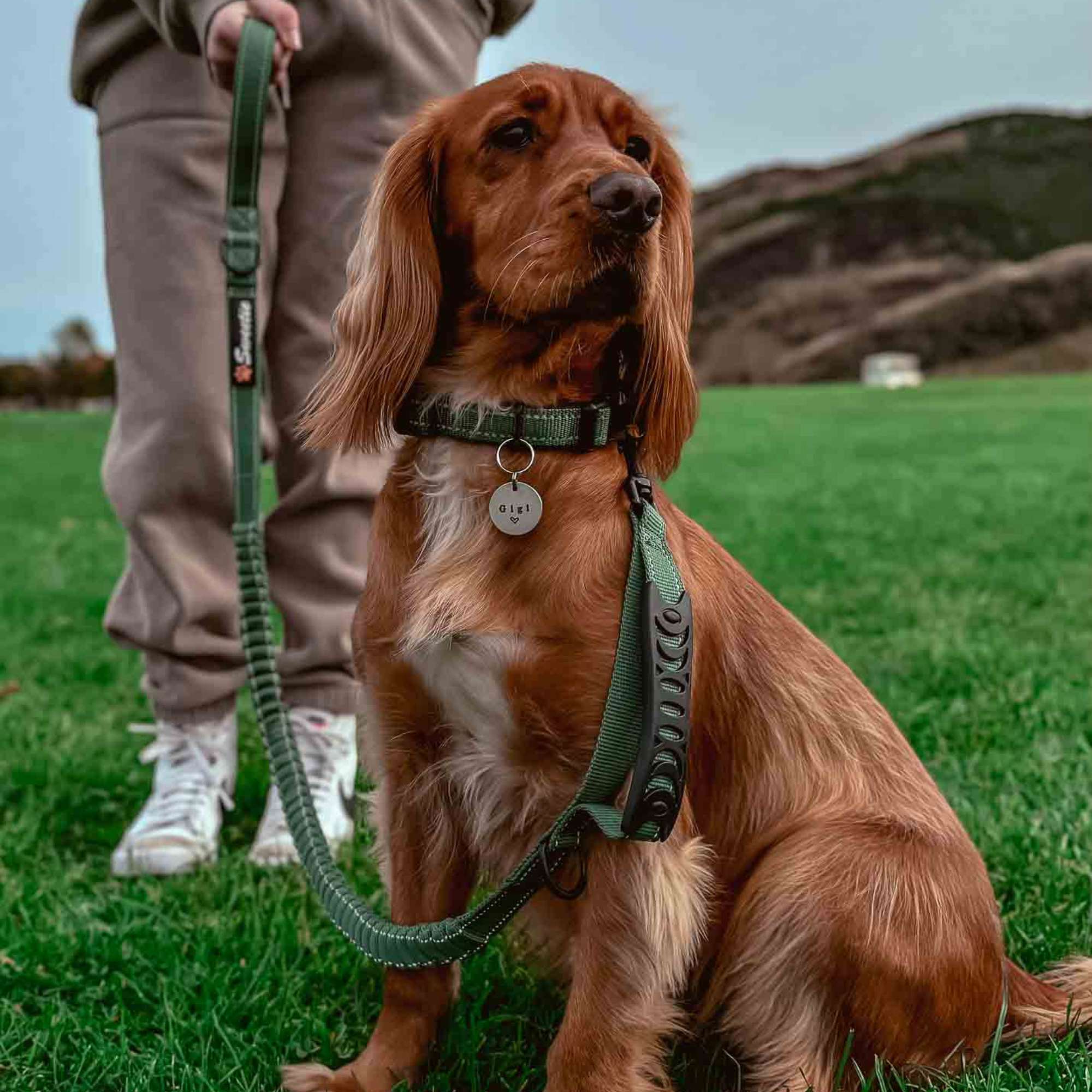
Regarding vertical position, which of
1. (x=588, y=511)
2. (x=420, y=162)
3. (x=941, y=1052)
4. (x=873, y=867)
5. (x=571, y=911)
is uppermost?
(x=420, y=162)

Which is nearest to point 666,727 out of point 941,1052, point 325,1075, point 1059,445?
point 941,1052

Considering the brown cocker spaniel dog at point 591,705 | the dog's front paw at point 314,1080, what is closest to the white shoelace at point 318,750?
the brown cocker spaniel dog at point 591,705

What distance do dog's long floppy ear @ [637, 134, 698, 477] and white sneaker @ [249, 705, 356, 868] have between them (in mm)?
1473

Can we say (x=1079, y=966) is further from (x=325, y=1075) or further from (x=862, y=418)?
(x=862, y=418)

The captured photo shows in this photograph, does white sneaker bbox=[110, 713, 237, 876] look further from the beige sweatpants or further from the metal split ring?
the metal split ring

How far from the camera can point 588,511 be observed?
1852 millimetres

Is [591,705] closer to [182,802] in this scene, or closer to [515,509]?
[515,509]

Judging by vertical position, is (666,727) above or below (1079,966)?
above

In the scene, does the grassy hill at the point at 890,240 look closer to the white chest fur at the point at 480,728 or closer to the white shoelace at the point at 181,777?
the white shoelace at the point at 181,777

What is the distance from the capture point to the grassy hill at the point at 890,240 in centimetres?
4109

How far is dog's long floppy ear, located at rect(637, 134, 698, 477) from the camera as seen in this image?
2.03 m

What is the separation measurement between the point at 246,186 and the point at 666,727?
4.74ft

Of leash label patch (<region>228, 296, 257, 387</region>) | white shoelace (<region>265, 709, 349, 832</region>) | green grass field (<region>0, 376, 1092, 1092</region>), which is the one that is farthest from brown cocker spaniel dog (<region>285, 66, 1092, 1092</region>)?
white shoelace (<region>265, 709, 349, 832</region>)

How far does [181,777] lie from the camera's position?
3123mm
